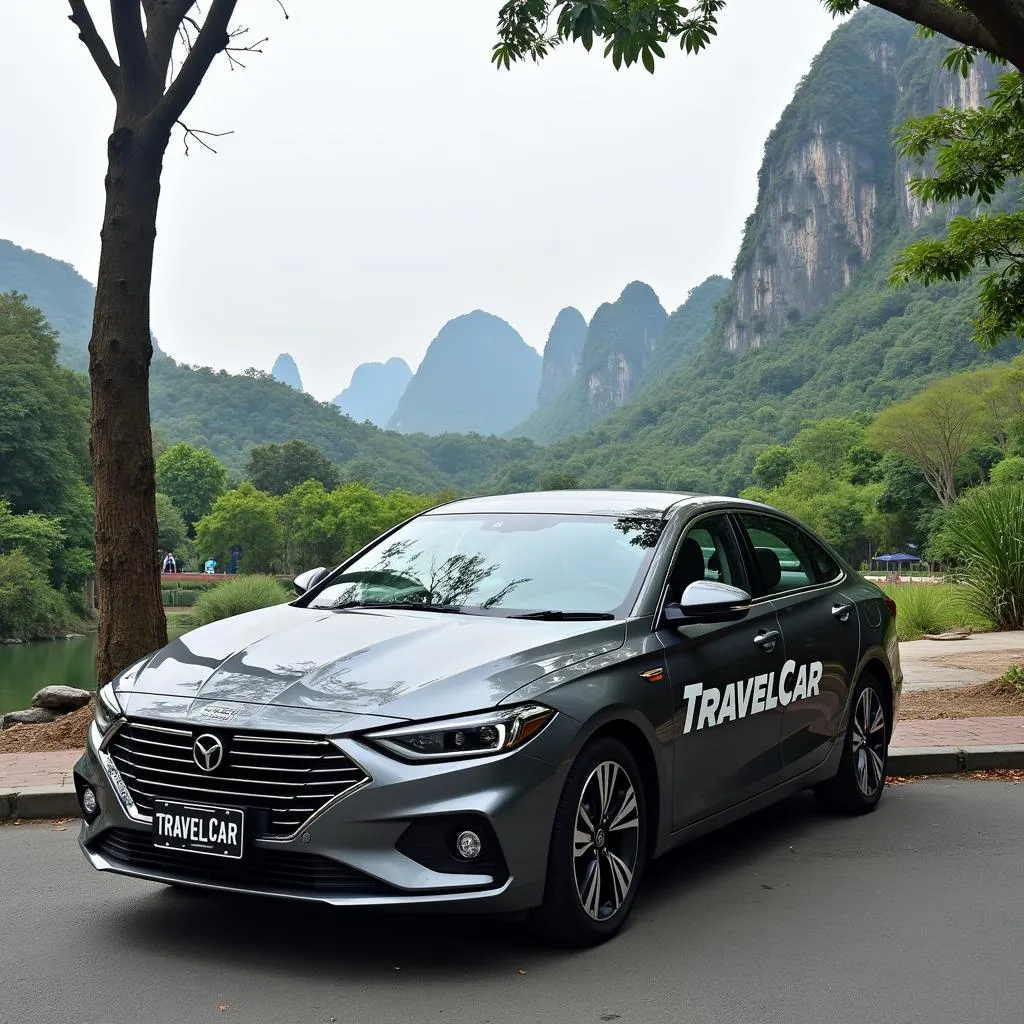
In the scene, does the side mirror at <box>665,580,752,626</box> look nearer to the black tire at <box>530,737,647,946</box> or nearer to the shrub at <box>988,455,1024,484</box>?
the black tire at <box>530,737,647,946</box>

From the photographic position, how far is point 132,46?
9.64 m

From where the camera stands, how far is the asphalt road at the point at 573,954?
13.7 ft

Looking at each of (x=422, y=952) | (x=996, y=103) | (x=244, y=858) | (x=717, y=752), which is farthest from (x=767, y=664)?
(x=996, y=103)

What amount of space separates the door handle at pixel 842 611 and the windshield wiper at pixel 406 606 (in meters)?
2.30

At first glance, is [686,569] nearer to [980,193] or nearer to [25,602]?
[980,193]

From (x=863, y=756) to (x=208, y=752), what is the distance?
392 cm

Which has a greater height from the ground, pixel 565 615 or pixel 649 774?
pixel 565 615

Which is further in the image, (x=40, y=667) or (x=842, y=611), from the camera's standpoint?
(x=40, y=667)

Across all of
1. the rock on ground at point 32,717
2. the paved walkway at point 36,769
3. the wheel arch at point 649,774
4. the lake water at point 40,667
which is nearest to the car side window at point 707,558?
the wheel arch at point 649,774

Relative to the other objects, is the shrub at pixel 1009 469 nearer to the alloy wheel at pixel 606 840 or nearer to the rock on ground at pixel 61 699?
the rock on ground at pixel 61 699

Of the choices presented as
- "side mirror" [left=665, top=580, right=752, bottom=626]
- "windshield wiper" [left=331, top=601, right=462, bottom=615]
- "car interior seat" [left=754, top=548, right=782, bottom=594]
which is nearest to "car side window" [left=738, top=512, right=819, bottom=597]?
"car interior seat" [left=754, top=548, right=782, bottom=594]

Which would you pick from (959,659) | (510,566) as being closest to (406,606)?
(510,566)

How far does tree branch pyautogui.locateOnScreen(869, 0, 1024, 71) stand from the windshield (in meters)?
4.49

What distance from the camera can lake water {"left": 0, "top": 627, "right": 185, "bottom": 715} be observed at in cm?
3706
